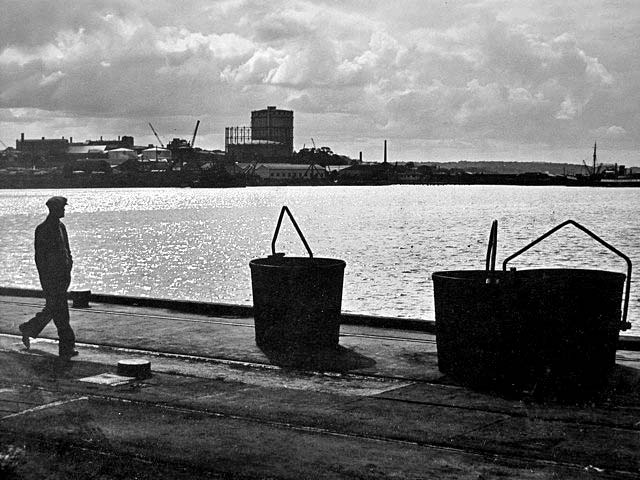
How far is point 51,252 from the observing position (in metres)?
11.4

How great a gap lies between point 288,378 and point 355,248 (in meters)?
58.9

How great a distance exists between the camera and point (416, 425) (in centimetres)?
809

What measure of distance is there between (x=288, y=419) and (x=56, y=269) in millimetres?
4371

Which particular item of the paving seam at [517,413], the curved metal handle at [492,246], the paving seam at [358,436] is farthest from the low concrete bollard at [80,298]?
the paving seam at [517,413]

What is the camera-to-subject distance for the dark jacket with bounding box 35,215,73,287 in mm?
11367

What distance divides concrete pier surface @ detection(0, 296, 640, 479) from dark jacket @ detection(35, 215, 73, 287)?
94cm

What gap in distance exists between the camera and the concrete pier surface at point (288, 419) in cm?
695

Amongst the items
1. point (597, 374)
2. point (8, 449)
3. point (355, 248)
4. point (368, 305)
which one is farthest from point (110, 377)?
point (355, 248)

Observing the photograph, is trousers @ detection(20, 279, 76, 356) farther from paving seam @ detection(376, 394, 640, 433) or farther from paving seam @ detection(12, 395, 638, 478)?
paving seam @ detection(376, 394, 640, 433)

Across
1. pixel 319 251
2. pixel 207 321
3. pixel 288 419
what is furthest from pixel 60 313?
pixel 319 251

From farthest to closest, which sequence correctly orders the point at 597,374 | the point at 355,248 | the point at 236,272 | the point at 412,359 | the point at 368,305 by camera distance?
the point at 355,248, the point at 236,272, the point at 368,305, the point at 412,359, the point at 597,374

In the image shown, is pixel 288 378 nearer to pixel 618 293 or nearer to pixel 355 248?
pixel 618 293

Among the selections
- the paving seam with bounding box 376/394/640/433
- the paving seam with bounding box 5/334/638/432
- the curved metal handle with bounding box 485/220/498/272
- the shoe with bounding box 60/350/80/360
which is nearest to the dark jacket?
the shoe with bounding box 60/350/80/360

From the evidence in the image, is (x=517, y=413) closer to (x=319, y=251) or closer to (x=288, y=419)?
(x=288, y=419)
